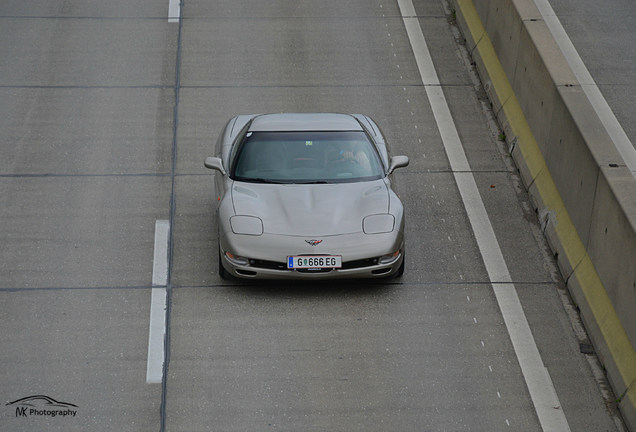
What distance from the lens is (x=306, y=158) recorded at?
1056cm

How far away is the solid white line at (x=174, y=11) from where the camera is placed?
648 inches

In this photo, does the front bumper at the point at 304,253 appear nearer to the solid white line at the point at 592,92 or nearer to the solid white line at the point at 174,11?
the solid white line at the point at 592,92

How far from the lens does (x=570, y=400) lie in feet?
27.8

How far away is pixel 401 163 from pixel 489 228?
1378 mm

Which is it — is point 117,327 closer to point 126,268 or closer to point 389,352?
point 126,268

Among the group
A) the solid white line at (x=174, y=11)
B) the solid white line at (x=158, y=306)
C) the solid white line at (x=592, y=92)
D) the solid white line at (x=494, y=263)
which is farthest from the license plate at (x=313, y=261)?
the solid white line at (x=174, y=11)

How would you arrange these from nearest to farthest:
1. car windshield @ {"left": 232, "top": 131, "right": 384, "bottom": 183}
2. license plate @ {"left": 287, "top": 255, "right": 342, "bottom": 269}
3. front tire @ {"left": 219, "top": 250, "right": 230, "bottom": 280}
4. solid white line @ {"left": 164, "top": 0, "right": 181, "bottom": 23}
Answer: license plate @ {"left": 287, "top": 255, "right": 342, "bottom": 269}
front tire @ {"left": 219, "top": 250, "right": 230, "bottom": 280}
car windshield @ {"left": 232, "top": 131, "right": 384, "bottom": 183}
solid white line @ {"left": 164, "top": 0, "right": 181, "bottom": 23}

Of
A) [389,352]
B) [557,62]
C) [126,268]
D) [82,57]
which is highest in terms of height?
[557,62]

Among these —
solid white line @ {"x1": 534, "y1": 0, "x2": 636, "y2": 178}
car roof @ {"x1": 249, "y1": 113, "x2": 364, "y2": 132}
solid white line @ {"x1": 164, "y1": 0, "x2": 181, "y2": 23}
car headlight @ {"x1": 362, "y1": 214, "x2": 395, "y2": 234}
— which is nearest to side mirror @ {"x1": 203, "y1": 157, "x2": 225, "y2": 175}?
car roof @ {"x1": 249, "y1": 113, "x2": 364, "y2": 132}

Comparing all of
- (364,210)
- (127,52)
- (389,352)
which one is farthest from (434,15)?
(389,352)

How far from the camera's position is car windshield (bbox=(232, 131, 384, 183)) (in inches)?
409

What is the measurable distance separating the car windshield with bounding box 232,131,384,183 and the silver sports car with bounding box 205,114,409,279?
0.03 feet

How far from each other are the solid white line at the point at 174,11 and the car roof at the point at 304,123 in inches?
225

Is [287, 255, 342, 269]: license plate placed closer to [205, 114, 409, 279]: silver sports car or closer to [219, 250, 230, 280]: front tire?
[205, 114, 409, 279]: silver sports car
